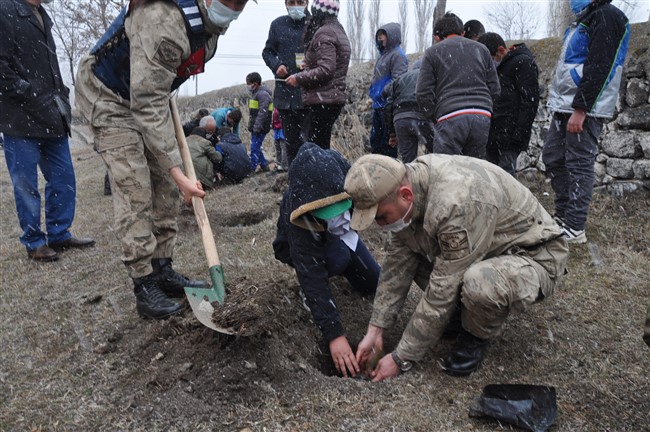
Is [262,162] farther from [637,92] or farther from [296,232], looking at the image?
[296,232]

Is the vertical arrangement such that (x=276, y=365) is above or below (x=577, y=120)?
below

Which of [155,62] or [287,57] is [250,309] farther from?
[287,57]

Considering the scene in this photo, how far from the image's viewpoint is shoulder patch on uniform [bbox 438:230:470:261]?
2070 millimetres

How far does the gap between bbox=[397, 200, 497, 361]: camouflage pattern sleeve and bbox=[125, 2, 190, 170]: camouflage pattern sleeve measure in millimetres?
1483

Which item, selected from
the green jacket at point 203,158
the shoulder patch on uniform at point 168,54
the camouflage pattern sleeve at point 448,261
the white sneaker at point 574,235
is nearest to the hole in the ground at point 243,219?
the green jacket at point 203,158

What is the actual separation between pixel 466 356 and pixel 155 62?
6.85ft

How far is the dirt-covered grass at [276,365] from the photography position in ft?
6.84

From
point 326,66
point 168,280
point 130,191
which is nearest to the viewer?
point 130,191

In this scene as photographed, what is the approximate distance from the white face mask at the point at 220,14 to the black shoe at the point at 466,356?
77.8 inches

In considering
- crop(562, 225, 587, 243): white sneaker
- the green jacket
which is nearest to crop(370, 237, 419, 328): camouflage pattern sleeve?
crop(562, 225, 587, 243): white sneaker

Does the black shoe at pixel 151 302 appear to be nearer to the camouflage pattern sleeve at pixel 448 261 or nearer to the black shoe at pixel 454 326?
the camouflage pattern sleeve at pixel 448 261

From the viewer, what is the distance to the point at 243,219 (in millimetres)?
5719

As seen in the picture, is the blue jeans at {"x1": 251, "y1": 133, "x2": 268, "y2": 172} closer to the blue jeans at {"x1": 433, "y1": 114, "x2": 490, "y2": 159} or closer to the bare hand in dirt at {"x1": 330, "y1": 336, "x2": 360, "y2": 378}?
the blue jeans at {"x1": 433, "y1": 114, "x2": 490, "y2": 159}

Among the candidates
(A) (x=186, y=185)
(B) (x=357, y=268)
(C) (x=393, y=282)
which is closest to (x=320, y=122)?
(B) (x=357, y=268)
